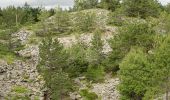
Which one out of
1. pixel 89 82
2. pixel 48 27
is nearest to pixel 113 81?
pixel 89 82

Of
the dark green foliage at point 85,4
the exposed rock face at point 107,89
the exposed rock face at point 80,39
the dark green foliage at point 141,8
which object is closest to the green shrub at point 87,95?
the exposed rock face at point 107,89

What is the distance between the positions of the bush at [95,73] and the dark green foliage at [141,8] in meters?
35.8

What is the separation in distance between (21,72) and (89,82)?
17550 millimetres

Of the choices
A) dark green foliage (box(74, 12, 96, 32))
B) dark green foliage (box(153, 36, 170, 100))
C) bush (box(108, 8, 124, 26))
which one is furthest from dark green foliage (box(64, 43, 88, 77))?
dark green foliage (box(153, 36, 170, 100))

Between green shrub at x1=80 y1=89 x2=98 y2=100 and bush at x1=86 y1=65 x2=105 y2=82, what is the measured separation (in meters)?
6.14

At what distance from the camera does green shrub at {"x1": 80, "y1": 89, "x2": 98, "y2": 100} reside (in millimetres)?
90925

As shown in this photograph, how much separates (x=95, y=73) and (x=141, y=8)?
132 ft

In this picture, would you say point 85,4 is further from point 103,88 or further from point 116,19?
point 103,88

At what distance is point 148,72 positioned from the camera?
80.3 meters

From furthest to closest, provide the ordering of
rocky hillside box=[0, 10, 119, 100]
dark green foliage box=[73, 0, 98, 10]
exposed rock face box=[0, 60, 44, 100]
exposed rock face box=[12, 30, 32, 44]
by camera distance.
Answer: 1. dark green foliage box=[73, 0, 98, 10]
2. exposed rock face box=[12, 30, 32, 44]
3. exposed rock face box=[0, 60, 44, 100]
4. rocky hillside box=[0, 10, 119, 100]

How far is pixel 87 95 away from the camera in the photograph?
91.9 meters

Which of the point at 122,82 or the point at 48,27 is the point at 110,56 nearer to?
the point at 122,82

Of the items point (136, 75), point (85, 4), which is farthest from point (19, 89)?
point (85, 4)

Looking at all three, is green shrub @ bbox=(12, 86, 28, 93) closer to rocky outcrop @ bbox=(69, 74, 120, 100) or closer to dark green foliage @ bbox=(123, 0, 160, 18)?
rocky outcrop @ bbox=(69, 74, 120, 100)
